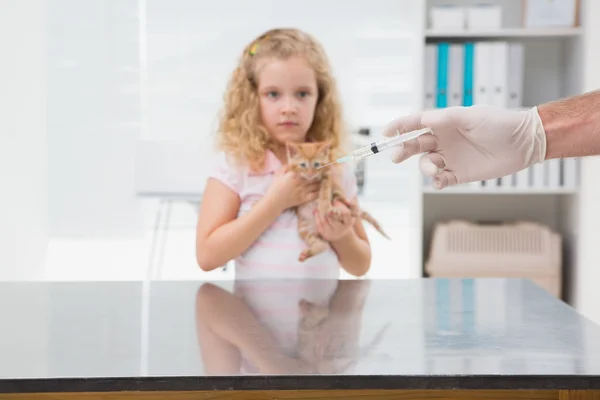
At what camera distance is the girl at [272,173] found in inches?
68.7

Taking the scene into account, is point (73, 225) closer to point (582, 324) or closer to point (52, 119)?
point (52, 119)

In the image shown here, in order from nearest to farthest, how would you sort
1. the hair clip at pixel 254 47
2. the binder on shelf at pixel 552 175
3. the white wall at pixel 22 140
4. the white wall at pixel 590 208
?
the hair clip at pixel 254 47 < the white wall at pixel 590 208 < the binder on shelf at pixel 552 175 < the white wall at pixel 22 140

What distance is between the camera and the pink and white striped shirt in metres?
1.78

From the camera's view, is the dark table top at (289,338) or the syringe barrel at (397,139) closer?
the dark table top at (289,338)

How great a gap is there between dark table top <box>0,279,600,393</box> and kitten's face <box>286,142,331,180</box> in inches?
12.5

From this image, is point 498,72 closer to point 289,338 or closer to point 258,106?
point 258,106

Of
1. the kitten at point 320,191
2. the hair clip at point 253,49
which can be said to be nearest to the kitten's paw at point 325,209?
the kitten at point 320,191

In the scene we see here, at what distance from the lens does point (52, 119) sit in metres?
3.94

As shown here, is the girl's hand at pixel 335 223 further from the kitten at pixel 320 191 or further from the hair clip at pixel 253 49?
the hair clip at pixel 253 49

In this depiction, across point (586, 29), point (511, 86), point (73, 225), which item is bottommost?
point (73, 225)

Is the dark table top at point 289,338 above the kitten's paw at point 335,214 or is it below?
below

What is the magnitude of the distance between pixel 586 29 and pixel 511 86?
1.07 ft

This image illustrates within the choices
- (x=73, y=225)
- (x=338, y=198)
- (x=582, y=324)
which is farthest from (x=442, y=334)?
(x=73, y=225)

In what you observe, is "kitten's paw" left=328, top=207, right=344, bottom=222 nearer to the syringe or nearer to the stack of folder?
the syringe
